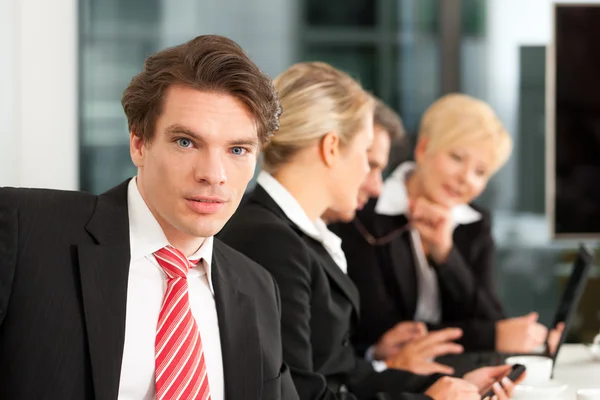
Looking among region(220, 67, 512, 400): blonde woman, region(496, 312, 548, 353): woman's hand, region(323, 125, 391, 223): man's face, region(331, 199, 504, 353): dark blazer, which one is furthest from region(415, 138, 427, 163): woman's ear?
region(220, 67, 512, 400): blonde woman

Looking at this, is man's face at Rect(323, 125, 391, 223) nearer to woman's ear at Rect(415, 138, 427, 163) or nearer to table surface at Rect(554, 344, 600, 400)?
woman's ear at Rect(415, 138, 427, 163)

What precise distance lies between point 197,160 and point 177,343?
31 centimetres

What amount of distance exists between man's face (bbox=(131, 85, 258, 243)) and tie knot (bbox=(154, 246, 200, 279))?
Result: 40 mm

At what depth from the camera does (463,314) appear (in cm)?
352

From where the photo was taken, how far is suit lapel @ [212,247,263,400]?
1.61m

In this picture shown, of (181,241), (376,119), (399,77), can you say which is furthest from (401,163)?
(181,241)

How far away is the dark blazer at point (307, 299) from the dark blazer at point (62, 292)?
501 mm

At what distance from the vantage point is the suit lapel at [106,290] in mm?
1410

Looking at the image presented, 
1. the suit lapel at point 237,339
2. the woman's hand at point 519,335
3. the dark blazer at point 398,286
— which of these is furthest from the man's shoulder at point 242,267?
the woman's hand at point 519,335

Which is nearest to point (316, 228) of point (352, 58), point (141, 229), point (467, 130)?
point (141, 229)

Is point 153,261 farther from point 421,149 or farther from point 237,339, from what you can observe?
point 421,149

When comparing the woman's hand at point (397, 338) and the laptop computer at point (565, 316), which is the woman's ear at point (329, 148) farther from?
the woman's hand at point (397, 338)

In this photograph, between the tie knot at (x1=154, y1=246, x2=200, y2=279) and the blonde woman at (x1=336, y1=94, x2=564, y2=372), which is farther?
the blonde woman at (x1=336, y1=94, x2=564, y2=372)

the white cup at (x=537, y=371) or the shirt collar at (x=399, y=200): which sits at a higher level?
the shirt collar at (x=399, y=200)
